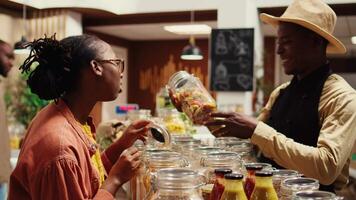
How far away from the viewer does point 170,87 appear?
1.72 m

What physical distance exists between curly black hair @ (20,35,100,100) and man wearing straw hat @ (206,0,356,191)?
47 cm

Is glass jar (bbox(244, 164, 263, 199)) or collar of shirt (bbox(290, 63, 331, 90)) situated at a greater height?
collar of shirt (bbox(290, 63, 331, 90))

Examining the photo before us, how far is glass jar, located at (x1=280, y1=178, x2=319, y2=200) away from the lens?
0.91m

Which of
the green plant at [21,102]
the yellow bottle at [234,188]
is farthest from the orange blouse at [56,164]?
the green plant at [21,102]

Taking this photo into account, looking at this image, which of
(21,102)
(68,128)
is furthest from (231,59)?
(68,128)

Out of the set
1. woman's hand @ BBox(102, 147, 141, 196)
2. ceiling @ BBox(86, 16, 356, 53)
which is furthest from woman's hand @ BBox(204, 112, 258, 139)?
ceiling @ BBox(86, 16, 356, 53)

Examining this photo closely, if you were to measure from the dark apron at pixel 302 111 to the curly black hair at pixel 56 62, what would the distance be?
828 mm

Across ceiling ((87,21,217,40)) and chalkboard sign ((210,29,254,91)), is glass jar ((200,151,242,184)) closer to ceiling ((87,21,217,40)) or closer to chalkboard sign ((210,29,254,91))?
chalkboard sign ((210,29,254,91))

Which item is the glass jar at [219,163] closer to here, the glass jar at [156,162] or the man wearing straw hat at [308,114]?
the glass jar at [156,162]

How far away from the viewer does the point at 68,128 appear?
4.19 ft

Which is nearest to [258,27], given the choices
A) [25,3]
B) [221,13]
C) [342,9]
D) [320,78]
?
[221,13]

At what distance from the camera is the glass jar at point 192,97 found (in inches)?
62.4

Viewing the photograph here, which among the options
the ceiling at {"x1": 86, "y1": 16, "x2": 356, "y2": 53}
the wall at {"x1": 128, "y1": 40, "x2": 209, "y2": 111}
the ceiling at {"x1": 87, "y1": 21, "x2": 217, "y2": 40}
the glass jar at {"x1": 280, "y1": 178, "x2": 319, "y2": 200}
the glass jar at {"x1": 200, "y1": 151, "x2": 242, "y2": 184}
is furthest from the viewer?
the wall at {"x1": 128, "y1": 40, "x2": 209, "y2": 111}

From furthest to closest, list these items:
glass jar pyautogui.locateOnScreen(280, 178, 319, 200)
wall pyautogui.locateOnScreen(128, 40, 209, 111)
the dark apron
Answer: wall pyautogui.locateOnScreen(128, 40, 209, 111) → the dark apron → glass jar pyautogui.locateOnScreen(280, 178, 319, 200)
